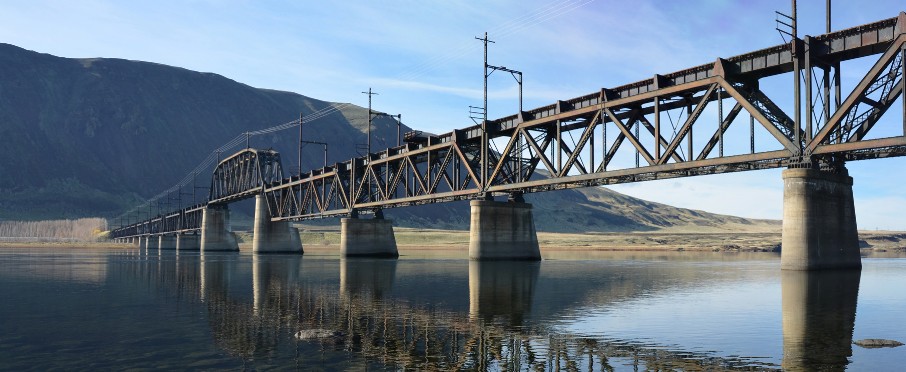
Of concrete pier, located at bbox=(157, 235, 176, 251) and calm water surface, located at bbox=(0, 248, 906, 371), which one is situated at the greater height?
calm water surface, located at bbox=(0, 248, 906, 371)

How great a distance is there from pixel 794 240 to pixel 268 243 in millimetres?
98353

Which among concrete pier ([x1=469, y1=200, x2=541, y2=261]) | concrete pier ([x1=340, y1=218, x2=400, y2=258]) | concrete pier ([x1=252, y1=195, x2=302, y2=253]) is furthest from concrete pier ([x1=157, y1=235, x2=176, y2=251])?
concrete pier ([x1=469, y1=200, x2=541, y2=261])

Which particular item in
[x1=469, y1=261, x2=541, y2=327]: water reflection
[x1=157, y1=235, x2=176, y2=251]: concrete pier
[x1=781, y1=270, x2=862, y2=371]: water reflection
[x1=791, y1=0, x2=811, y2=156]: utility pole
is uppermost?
[x1=791, y1=0, x2=811, y2=156]: utility pole

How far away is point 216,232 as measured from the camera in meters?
152

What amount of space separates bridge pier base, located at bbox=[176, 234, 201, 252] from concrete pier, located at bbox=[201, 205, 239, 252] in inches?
1100

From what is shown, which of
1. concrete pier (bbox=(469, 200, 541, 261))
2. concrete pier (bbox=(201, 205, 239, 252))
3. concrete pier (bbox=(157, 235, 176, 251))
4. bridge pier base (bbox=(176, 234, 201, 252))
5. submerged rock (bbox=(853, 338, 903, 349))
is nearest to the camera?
submerged rock (bbox=(853, 338, 903, 349))

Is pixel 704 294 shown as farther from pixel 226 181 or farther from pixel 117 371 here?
pixel 226 181

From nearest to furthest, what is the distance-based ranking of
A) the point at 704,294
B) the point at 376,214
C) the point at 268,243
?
the point at 704,294, the point at 376,214, the point at 268,243

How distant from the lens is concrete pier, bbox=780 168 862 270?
41469mm

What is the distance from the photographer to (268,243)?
12556cm

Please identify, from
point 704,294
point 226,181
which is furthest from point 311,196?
point 704,294

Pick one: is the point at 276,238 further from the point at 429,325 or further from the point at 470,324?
the point at 470,324

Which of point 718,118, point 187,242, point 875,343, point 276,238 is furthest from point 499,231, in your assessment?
point 187,242

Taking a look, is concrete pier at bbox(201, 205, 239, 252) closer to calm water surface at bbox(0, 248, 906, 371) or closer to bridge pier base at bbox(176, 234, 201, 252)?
bridge pier base at bbox(176, 234, 201, 252)
